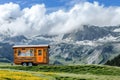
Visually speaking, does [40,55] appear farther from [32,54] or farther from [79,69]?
[79,69]

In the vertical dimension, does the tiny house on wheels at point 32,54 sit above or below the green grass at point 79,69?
above

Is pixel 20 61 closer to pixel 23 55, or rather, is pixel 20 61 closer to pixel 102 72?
pixel 23 55

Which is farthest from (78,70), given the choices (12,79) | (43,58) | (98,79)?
(12,79)

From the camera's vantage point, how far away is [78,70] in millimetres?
76375

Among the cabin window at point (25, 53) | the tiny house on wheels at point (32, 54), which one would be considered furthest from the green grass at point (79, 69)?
the cabin window at point (25, 53)

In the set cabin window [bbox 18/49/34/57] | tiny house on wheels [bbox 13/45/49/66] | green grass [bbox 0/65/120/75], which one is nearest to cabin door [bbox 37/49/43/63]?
tiny house on wheels [bbox 13/45/49/66]

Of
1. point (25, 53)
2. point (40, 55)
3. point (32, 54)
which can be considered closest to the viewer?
point (40, 55)

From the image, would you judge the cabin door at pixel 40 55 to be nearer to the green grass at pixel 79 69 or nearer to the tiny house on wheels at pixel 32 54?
the tiny house on wheels at pixel 32 54

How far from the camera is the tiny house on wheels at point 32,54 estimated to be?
87812 mm

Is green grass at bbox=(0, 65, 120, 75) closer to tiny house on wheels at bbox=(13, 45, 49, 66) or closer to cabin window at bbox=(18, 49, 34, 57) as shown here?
tiny house on wheels at bbox=(13, 45, 49, 66)

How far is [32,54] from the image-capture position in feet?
290

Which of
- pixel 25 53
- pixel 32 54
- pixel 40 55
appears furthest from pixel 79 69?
pixel 25 53

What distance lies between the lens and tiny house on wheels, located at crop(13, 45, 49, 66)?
8781cm

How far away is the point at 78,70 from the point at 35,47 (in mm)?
16289
